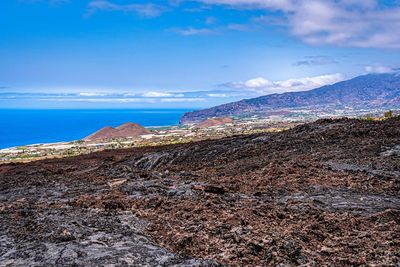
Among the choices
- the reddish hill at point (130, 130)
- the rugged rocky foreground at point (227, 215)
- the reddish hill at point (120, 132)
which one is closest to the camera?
the rugged rocky foreground at point (227, 215)

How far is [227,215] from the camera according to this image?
9.83 metres

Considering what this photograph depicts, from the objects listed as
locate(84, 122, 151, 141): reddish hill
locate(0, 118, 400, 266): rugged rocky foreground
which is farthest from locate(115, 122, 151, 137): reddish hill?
locate(0, 118, 400, 266): rugged rocky foreground

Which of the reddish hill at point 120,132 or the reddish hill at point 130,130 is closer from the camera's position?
the reddish hill at point 120,132

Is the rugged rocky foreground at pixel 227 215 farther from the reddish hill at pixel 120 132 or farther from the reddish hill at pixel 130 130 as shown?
the reddish hill at pixel 130 130

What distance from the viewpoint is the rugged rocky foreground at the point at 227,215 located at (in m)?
7.82

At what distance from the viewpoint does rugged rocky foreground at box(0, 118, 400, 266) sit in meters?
7.82

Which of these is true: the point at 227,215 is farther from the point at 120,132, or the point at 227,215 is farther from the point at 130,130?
the point at 130,130

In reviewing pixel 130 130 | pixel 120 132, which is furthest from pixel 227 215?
pixel 130 130

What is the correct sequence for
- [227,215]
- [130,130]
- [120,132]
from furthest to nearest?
[130,130] → [120,132] → [227,215]

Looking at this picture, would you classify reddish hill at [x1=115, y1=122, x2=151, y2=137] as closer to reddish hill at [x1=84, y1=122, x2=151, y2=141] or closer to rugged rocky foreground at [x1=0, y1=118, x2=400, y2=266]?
reddish hill at [x1=84, y1=122, x2=151, y2=141]

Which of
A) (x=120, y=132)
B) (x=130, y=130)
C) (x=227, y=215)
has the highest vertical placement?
(x=227, y=215)

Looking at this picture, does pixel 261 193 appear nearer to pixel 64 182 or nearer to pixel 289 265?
pixel 289 265

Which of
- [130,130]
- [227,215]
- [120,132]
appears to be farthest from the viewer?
[130,130]

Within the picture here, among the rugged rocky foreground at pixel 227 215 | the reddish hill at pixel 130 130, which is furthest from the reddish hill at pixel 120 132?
the rugged rocky foreground at pixel 227 215
